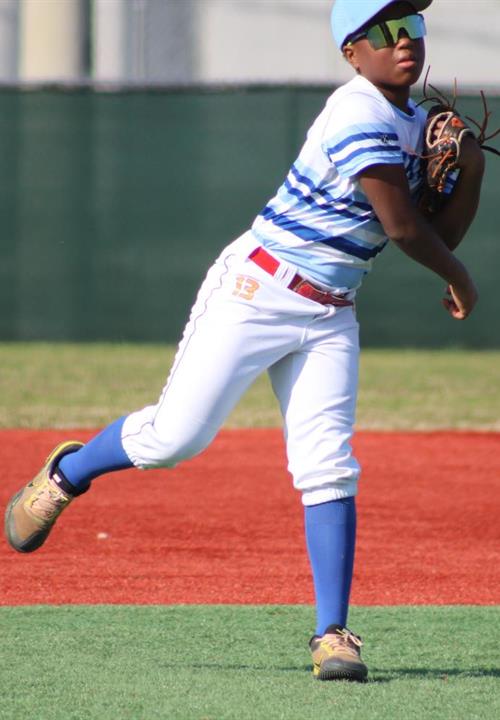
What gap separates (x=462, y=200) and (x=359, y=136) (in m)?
0.43

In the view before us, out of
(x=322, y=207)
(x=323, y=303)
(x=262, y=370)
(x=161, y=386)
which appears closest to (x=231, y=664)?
(x=262, y=370)

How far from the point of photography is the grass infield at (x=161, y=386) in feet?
33.0

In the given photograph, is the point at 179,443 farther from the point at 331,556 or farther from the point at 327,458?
the point at 331,556

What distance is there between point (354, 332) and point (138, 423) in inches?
25.7

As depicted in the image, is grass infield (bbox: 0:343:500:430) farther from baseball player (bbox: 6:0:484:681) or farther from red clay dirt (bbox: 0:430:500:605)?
baseball player (bbox: 6:0:484:681)

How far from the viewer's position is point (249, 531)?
6480 mm

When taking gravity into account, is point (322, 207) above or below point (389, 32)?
below

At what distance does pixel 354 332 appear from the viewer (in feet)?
13.1

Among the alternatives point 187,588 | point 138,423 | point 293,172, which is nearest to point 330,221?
point 293,172

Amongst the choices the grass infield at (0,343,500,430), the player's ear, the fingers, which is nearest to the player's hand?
the fingers

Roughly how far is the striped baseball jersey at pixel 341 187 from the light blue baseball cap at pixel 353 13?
0.43 feet

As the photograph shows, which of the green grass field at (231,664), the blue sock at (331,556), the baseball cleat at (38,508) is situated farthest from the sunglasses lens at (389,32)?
the green grass field at (231,664)

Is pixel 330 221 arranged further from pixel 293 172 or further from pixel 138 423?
pixel 138 423

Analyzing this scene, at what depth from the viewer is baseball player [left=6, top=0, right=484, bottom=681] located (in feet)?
12.4
